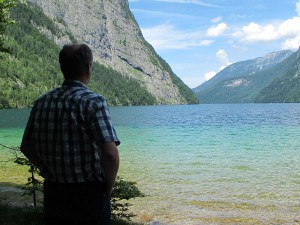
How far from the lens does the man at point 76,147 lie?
3664mm

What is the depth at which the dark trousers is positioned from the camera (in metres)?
3.78

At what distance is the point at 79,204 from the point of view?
378 cm

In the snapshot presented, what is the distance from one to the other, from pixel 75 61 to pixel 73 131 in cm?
75

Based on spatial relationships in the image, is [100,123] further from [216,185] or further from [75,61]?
[216,185]

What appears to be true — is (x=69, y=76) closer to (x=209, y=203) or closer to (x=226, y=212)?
(x=226, y=212)

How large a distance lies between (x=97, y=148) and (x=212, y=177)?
1975cm

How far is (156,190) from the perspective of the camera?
62.5 feet

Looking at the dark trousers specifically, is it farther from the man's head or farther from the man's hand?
the man's head

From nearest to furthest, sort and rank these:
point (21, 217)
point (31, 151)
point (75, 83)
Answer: point (75, 83), point (31, 151), point (21, 217)

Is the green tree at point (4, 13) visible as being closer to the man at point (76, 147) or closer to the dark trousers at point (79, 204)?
the man at point (76, 147)

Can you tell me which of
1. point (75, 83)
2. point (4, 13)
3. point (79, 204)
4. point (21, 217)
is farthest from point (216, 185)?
point (75, 83)

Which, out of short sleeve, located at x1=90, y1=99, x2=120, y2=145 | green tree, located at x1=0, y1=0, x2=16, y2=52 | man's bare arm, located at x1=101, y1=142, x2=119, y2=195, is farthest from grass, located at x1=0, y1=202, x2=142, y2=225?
short sleeve, located at x1=90, y1=99, x2=120, y2=145

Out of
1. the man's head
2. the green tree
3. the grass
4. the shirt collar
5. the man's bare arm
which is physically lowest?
the grass

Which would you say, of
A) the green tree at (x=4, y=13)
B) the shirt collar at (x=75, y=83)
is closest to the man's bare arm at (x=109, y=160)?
the shirt collar at (x=75, y=83)
